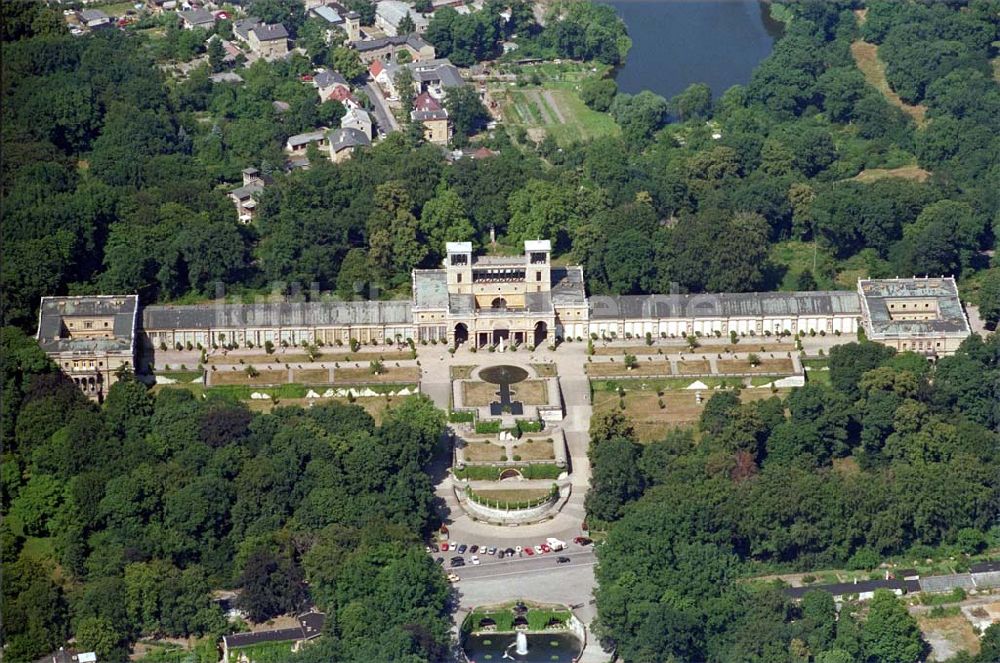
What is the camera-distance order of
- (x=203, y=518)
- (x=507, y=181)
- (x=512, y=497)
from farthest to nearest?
1. (x=507, y=181)
2. (x=512, y=497)
3. (x=203, y=518)

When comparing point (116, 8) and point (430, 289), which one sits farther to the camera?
point (116, 8)

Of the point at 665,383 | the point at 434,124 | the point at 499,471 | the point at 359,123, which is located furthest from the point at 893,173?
the point at 499,471

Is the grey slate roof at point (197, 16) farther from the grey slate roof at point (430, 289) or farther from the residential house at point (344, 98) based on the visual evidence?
the grey slate roof at point (430, 289)

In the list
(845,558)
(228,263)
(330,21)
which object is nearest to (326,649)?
(845,558)

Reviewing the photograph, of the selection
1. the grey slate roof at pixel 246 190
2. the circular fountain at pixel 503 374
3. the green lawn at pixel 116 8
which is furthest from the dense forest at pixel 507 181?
the green lawn at pixel 116 8

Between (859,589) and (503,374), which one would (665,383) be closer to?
(503,374)
